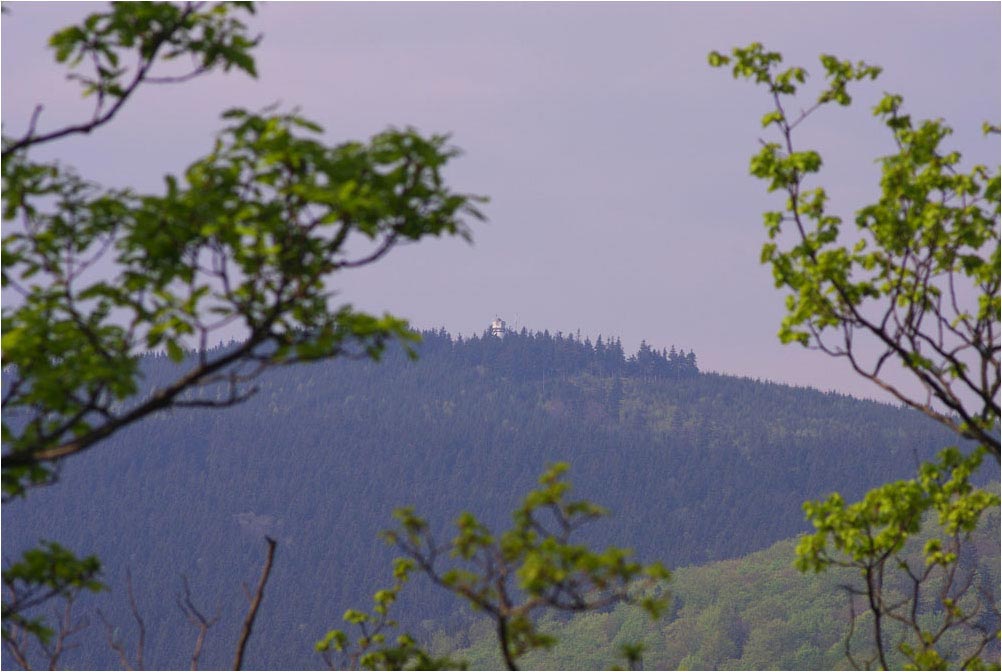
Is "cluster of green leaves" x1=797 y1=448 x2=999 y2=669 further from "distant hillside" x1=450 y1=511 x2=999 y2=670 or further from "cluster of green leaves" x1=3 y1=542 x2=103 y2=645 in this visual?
"distant hillside" x1=450 y1=511 x2=999 y2=670

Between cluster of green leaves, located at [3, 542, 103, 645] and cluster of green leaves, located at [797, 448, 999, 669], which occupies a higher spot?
cluster of green leaves, located at [797, 448, 999, 669]

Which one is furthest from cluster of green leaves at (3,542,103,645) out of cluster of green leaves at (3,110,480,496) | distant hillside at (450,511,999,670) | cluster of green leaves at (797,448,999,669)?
distant hillside at (450,511,999,670)

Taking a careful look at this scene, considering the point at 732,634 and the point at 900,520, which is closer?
the point at 900,520

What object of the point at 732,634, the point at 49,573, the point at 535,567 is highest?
the point at 535,567

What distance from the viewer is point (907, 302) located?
43.6 feet

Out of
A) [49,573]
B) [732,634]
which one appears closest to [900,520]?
[49,573]

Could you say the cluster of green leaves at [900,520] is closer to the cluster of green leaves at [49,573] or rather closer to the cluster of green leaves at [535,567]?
the cluster of green leaves at [535,567]

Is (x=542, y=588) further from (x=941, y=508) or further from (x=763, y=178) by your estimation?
(x=941, y=508)

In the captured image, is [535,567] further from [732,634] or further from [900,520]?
[732,634]

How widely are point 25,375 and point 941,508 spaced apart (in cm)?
959

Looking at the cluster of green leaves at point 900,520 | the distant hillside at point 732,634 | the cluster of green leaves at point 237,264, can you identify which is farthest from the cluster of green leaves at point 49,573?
the distant hillside at point 732,634

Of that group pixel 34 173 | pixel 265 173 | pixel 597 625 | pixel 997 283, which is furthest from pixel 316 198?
pixel 597 625

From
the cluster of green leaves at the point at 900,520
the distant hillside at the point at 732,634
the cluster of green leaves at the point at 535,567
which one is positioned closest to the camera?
the cluster of green leaves at the point at 535,567

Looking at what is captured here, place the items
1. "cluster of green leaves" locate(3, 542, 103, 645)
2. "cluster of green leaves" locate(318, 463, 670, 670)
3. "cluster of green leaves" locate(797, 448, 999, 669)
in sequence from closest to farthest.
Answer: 1. "cluster of green leaves" locate(318, 463, 670, 670)
2. "cluster of green leaves" locate(3, 542, 103, 645)
3. "cluster of green leaves" locate(797, 448, 999, 669)
